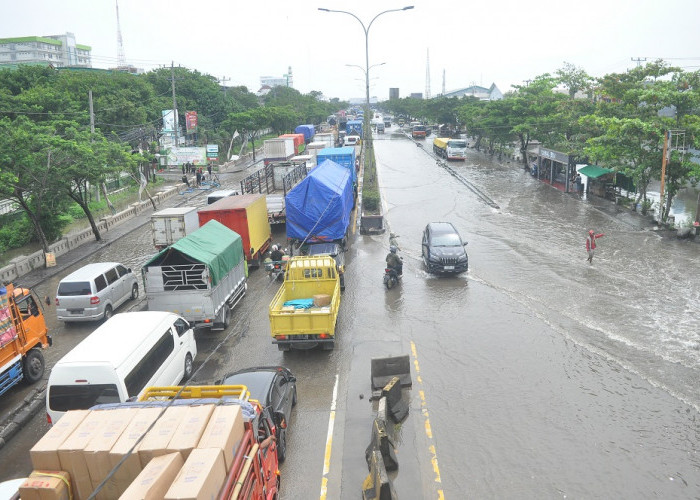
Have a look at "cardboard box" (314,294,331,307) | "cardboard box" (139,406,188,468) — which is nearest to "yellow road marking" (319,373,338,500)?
"cardboard box" (314,294,331,307)

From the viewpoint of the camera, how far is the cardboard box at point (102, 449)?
5.78m

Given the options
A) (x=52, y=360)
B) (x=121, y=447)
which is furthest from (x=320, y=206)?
(x=121, y=447)

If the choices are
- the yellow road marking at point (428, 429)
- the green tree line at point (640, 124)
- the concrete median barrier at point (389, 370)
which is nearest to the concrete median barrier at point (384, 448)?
the yellow road marking at point (428, 429)

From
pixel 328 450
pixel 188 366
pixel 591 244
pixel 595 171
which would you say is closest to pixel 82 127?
pixel 188 366

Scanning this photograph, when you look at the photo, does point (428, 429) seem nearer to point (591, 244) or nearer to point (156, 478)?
point (156, 478)

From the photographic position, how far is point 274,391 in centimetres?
963

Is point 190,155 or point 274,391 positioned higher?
point 190,155

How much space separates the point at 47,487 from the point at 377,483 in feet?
13.5

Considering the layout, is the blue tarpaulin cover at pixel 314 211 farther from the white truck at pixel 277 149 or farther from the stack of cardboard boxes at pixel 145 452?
the white truck at pixel 277 149

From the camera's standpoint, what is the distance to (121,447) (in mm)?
5836

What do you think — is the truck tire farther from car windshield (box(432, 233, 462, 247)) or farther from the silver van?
car windshield (box(432, 233, 462, 247))

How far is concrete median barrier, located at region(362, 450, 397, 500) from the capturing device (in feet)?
23.5

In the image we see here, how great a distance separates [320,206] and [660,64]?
1953cm

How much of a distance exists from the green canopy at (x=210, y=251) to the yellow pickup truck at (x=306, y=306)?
1891mm
